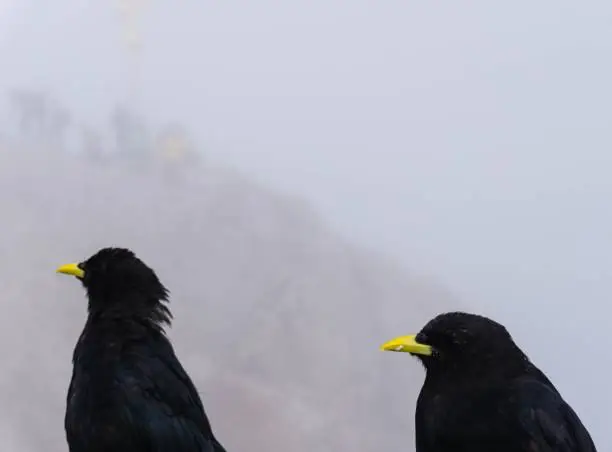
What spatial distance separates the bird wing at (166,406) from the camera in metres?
7.11

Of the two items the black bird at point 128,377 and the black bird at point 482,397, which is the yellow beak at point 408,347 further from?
the black bird at point 128,377

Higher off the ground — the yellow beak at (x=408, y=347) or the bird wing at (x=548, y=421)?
the yellow beak at (x=408, y=347)

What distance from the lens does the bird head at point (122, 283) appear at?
25.9 ft

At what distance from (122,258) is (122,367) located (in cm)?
115

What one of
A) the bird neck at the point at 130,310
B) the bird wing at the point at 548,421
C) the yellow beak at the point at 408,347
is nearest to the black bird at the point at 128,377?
the bird neck at the point at 130,310

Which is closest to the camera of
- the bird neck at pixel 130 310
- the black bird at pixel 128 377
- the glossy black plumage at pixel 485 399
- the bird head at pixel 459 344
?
the glossy black plumage at pixel 485 399

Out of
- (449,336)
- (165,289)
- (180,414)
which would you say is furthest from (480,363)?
(165,289)

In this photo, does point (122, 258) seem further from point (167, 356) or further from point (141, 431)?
point (141, 431)

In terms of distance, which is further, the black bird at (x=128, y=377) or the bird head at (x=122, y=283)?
the bird head at (x=122, y=283)

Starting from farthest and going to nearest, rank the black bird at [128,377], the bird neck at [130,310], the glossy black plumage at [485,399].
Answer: the bird neck at [130,310] → the black bird at [128,377] → the glossy black plumage at [485,399]

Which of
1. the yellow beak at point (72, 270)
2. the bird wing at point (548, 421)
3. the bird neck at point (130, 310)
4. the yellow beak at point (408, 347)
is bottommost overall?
the bird wing at point (548, 421)

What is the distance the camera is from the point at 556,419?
22.1 feet

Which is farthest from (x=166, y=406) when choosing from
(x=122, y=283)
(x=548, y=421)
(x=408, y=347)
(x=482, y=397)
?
(x=548, y=421)

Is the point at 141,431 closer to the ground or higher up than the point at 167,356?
closer to the ground
